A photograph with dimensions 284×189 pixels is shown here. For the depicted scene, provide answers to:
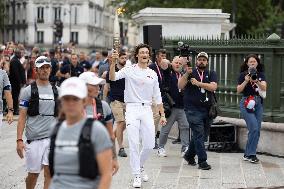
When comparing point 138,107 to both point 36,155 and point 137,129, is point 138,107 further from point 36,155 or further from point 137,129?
point 36,155

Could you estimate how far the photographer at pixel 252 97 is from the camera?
11.3 meters

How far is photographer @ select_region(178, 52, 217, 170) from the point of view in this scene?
1073 cm

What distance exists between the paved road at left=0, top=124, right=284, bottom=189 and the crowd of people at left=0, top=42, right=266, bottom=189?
0.81 feet

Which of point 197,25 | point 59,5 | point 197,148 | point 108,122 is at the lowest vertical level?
point 197,148

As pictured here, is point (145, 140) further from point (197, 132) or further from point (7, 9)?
point (7, 9)

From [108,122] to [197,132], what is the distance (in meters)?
4.11

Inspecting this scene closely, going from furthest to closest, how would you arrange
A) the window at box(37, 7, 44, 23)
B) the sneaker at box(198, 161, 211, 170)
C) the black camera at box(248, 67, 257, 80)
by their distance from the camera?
the window at box(37, 7, 44, 23) < the black camera at box(248, 67, 257, 80) < the sneaker at box(198, 161, 211, 170)

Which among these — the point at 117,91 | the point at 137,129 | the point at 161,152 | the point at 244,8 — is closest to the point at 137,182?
the point at 137,129

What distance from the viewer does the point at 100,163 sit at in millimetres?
5062

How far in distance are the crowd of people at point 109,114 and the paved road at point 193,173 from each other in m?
0.25

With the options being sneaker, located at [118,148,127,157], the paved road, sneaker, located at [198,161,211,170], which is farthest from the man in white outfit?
sneaker, located at [118,148,127,157]

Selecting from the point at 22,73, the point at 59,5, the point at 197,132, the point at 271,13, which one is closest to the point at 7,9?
the point at 59,5

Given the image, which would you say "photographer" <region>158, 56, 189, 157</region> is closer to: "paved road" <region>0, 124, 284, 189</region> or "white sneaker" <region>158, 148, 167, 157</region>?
"white sneaker" <region>158, 148, 167, 157</region>

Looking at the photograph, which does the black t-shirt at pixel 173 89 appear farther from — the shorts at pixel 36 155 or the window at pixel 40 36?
the window at pixel 40 36
